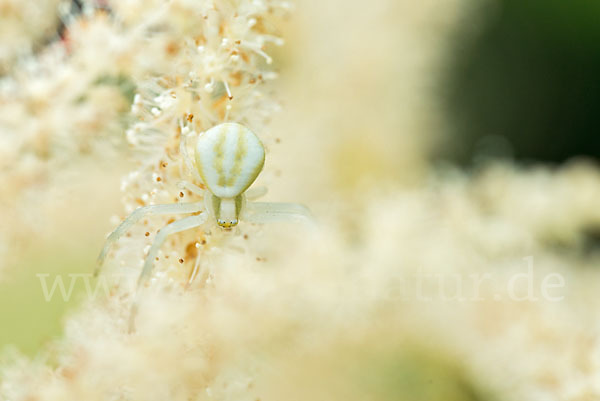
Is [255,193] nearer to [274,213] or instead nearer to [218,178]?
[274,213]

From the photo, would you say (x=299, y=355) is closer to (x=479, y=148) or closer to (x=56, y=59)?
(x=56, y=59)

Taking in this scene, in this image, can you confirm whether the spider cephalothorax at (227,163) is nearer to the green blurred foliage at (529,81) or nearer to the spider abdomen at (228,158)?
the spider abdomen at (228,158)

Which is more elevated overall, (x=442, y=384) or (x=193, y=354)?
(x=193, y=354)

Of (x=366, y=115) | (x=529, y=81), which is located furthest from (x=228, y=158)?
(x=529, y=81)

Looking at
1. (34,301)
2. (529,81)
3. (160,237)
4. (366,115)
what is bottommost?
(34,301)

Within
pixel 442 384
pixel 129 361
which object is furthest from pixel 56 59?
pixel 442 384

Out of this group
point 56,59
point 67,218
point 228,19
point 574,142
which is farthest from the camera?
point 574,142

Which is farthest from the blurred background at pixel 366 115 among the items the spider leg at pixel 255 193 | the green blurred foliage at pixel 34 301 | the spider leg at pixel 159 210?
the spider leg at pixel 159 210

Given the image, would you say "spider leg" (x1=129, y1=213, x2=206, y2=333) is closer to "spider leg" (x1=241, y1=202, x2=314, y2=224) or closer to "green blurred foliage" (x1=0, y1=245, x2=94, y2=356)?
"spider leg" (x1=241, y1=202, x2=314, y2=224)
